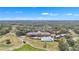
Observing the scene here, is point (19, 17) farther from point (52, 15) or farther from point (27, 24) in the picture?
point (52, 15)

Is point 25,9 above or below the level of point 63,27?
above

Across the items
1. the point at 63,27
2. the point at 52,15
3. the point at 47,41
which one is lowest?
the point at 47,41
